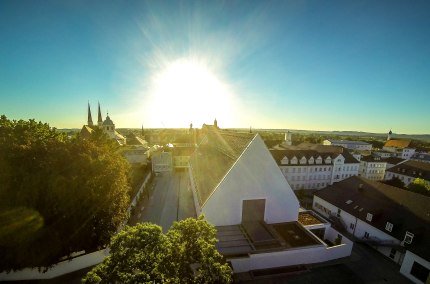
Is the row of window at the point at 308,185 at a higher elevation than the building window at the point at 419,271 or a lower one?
lower

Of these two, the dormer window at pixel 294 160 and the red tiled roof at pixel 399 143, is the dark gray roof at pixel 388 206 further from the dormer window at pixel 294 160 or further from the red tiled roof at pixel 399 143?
the red tiled roof at pixel 399 143

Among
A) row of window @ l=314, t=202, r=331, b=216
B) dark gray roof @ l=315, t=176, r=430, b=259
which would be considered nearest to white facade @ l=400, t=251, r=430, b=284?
dark gray roof @ l=315, t=176, r=430, b=259

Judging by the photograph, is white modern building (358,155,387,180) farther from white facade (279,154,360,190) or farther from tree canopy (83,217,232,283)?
tree canopy (83,217,232,283)

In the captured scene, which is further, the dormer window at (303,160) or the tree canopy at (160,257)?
the dormer window at (303,160)

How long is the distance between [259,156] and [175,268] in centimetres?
1369

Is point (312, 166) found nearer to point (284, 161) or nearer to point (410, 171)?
point (284, 161)

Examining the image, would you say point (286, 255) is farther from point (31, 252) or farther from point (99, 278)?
point (31, 252)

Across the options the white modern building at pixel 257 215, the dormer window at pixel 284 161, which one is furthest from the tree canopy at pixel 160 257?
the dormer window at pixel 284 161

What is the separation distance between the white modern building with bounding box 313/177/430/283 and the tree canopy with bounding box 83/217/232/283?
60.0ft

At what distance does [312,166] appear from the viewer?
153 ft

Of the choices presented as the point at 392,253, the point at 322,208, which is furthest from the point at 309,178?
the point at 392,253

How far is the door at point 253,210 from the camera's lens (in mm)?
21547

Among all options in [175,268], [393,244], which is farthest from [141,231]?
[393,244]

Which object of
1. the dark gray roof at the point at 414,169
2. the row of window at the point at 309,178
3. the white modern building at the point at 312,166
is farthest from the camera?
the dark gray roof at the point at 414,169
